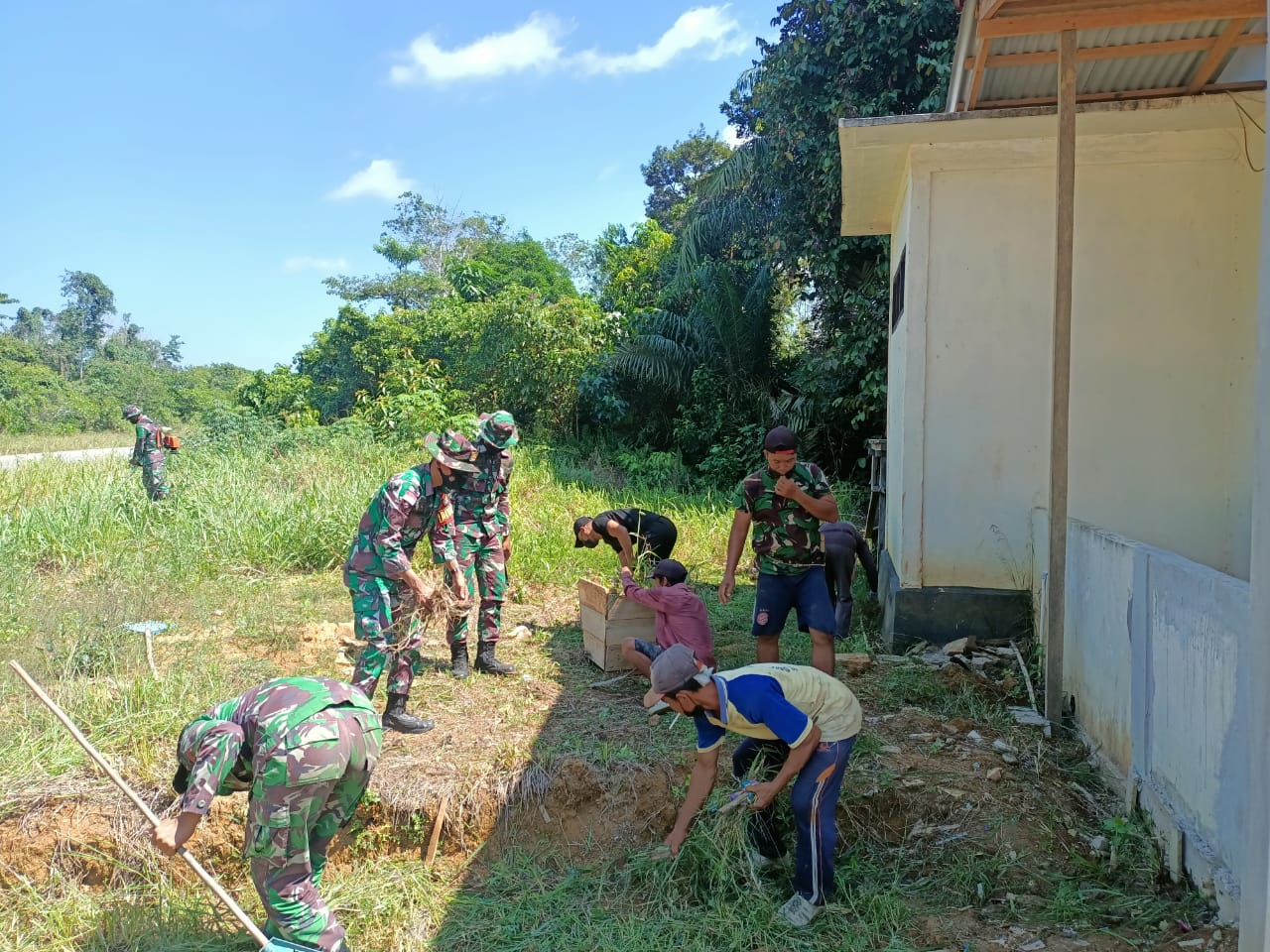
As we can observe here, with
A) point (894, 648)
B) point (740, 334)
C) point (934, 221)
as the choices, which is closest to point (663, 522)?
point (894, 648)

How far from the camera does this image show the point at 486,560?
5.78 metres

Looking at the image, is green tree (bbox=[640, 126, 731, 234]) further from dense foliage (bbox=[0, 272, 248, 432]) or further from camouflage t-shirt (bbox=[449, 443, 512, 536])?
camouflage t-shirt (bbox=[449, 443, 512, 536])

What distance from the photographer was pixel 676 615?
5.02m

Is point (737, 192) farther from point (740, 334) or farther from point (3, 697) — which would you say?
point (3, 697)

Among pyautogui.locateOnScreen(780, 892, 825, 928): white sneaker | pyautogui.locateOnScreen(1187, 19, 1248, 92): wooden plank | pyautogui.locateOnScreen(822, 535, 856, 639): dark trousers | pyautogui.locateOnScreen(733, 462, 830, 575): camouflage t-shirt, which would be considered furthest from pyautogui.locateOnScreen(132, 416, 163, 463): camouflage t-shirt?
pyautogui.locateOnScreen(1187, 19, 1248, 92): wooden plank

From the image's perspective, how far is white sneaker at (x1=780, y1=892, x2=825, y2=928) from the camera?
3273 mm

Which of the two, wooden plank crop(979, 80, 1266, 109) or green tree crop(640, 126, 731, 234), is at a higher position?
green tree crop(640, 126, 731, 234)

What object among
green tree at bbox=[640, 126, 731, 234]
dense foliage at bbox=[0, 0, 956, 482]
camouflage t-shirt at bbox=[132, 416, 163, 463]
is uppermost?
green tree at bbox=[640, 126, 731, 234]

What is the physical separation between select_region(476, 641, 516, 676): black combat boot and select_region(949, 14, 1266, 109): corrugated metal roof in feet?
14.9

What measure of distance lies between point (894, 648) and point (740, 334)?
8.04 meters

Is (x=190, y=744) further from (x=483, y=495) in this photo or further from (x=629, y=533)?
(x=629, y=533)

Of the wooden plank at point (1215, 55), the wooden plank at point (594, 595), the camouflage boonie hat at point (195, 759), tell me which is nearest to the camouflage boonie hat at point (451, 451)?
the wooden plank at point (594, 595)

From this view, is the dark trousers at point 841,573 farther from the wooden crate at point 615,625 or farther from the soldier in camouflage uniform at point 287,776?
the soldier in camouflage uniform at point 287,776

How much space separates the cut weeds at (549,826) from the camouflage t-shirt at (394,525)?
1.00 m
